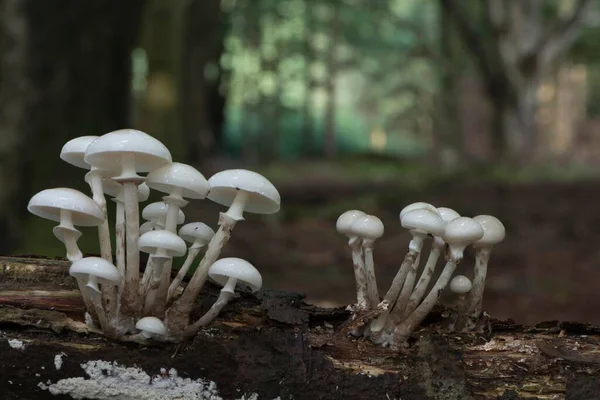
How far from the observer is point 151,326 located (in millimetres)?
1852

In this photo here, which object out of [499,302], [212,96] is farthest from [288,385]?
[212,96]

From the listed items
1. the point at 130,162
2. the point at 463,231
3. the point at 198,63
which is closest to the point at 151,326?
the point at 130,162

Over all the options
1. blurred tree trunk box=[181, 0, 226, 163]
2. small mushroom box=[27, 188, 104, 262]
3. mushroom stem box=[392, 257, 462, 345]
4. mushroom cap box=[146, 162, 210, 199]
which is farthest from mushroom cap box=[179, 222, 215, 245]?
blurred tree trunk box=[181, 0, 226, 163]

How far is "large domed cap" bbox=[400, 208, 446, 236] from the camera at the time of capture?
6.51 ft

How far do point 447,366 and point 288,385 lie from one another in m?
0.52

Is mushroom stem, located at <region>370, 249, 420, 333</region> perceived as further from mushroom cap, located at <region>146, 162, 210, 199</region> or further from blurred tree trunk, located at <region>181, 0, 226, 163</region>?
blurred tree trunk, located at <region>181, 0, 226, 163</region>

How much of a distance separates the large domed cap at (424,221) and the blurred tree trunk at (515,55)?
9.78 meters

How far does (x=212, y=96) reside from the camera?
2019 cm

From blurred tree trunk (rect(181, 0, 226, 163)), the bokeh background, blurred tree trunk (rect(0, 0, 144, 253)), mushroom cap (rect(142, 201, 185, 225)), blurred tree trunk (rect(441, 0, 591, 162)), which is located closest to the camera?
mushroom cap (rect(142, 201, 185, 225))

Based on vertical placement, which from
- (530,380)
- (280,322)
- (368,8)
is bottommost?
(530,380)

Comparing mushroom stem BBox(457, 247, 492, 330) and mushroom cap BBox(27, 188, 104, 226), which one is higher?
mushroom cap BBox(27, 188, 104, 226)

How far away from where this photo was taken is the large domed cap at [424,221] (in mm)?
1983

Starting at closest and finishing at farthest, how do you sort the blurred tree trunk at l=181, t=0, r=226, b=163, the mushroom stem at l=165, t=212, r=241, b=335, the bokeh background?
the mushroom stem at l=165, t=212, r=241, b=335
the bokeh background
the blurred tree trunk at l=181, t=0, r=226, b=163

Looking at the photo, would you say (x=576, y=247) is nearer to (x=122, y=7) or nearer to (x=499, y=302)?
(x=499, y=302)
